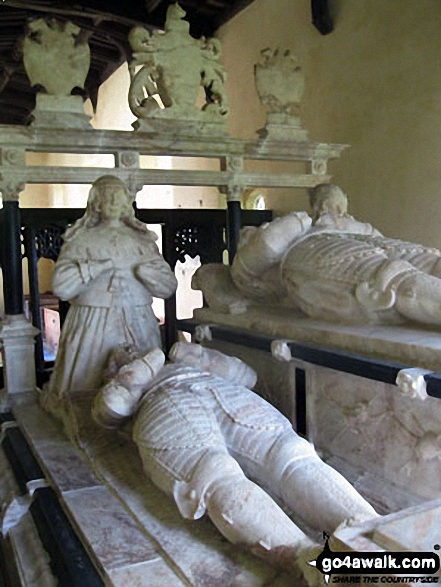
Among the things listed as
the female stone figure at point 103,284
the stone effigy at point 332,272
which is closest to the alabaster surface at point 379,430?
the stone effigy at point 332,272

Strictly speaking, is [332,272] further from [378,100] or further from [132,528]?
[378,100]

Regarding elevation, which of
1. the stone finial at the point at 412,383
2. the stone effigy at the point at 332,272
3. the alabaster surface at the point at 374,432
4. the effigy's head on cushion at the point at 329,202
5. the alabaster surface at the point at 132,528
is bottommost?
the alabaster surface at the point at 132,528

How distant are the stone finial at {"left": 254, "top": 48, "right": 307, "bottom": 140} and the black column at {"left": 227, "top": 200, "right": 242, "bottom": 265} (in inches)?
25.1

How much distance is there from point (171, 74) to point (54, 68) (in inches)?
34.8

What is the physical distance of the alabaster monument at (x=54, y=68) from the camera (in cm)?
450

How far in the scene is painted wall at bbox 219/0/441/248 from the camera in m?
5.82

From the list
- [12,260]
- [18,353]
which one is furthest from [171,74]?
[18,353]

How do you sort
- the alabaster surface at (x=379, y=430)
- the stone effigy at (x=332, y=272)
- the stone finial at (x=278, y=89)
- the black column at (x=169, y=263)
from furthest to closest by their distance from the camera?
the stone finial at (x=278, y=89)
the black column at (x=169, y=263)
the stone effigy at (x=332, y=272)
the alabaster surface at (x=379, y=430)

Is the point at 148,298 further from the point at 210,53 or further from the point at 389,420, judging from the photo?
the point at 210,53

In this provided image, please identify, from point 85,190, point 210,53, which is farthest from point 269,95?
point 85,190

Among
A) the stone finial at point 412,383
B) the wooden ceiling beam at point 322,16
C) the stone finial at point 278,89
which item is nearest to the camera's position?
the stone finial at point 412,383

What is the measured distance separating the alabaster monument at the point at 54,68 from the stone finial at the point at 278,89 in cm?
154

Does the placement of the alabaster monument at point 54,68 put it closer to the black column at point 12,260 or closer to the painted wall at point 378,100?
the black column at point 12,260

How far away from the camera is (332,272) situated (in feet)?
8.92
